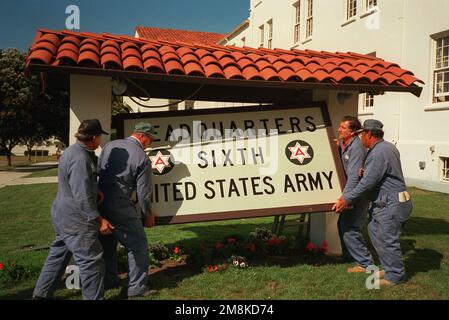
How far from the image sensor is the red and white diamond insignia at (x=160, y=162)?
521 centimetres

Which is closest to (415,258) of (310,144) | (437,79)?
(310,144)

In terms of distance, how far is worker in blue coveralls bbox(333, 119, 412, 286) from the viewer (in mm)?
4875

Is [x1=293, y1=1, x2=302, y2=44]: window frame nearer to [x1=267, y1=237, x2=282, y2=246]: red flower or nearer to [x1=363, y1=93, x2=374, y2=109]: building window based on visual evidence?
[x1=363, y1=93, x2=374, y2=109]: building window

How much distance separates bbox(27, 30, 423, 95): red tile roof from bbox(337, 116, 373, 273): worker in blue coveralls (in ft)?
2.14

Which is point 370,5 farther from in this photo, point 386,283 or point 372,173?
point 386,283

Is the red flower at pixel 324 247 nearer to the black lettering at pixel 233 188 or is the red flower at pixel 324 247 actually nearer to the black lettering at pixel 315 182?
the black lettering at pixel 315 182

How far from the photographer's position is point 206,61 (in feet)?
17.1

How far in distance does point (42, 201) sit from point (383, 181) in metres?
10.8

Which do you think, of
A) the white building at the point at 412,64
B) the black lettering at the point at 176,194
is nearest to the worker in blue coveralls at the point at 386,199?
the black lettering at the point at 176,194

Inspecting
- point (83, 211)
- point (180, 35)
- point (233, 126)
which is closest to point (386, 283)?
point (233, 126)

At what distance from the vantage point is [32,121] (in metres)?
27.6

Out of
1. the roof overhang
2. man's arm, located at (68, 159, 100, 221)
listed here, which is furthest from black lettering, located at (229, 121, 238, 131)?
man's arm, located at (68, 159, 100, 221)

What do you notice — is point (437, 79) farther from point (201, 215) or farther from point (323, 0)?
point (201, 215)

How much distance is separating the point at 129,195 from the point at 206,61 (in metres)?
1.94
